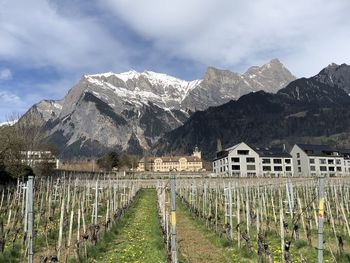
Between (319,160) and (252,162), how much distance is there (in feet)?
73.9

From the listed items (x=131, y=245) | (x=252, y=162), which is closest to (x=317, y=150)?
(x=252, y=162)

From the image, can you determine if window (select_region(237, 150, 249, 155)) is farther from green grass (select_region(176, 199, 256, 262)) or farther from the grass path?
green grass (select_region(176, 199, 256, 262))

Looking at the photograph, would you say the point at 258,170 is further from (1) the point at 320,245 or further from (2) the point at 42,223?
(1) the point at 320,245

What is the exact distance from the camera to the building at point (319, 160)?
438 ft

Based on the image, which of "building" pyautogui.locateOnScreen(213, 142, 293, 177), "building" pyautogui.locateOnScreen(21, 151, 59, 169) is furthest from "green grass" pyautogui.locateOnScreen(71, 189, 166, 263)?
"building" pyautogui.locateOnScreen(213, 142, 293, 177)

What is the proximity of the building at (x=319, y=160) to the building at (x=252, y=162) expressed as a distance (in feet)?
10.8

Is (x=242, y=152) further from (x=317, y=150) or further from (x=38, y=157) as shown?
(x=38, y=157)

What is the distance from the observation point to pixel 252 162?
13438 centimetres

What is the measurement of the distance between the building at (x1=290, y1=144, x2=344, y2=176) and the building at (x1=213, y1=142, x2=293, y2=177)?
3299mm

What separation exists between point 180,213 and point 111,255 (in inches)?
750

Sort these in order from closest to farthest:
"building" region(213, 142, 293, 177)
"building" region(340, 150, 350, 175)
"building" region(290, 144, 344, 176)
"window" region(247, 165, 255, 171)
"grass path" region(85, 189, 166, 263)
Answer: "grass path" region(85, 189, 166, 263)
"building" region(213, 142, 293, 177)
"window" region(247, 165, 255, 171)
"building" region(290, 144, 344, 176)
"building" region(340, 150, 350, 175)

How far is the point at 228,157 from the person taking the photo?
132500mm

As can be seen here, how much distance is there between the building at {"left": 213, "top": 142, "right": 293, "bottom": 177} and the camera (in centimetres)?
13175

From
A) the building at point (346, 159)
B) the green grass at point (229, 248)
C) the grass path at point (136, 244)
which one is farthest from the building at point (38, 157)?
the building at point (346, 159)
